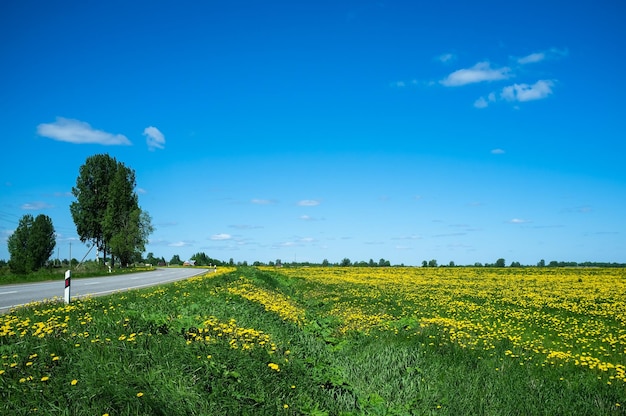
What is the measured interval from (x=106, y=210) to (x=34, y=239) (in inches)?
1150

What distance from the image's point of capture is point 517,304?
19.9 m

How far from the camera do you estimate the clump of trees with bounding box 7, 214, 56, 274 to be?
86125 mm

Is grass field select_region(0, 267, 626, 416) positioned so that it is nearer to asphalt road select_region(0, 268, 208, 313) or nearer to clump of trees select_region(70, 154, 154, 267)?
asphalt road select_region(0, 268, 208, 313)

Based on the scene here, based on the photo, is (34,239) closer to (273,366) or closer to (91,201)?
(91,201)

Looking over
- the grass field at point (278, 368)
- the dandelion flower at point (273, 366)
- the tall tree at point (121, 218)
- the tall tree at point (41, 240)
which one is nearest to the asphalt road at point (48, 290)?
the grass field at point (278, 368)

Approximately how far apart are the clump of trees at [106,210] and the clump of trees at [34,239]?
23422 mm

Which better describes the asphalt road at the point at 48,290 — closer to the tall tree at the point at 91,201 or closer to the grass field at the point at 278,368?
the grass field at the point at 278,368

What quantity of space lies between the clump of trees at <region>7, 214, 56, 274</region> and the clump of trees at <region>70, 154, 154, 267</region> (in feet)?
76.8

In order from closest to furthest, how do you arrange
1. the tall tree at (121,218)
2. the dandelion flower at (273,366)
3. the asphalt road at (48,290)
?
the dandelion flower at (273,366) → the asphalt road at (48,290) → the tall tree at (121,218)

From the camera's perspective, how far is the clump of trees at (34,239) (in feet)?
283

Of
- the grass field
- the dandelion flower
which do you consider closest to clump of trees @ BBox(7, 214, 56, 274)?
the grass field

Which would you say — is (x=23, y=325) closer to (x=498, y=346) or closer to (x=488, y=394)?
(x=488, y=394)

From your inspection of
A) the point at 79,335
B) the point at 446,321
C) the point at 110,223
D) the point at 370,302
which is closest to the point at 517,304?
the point at 370,302

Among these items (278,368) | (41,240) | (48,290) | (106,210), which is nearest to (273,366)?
(278,368)
